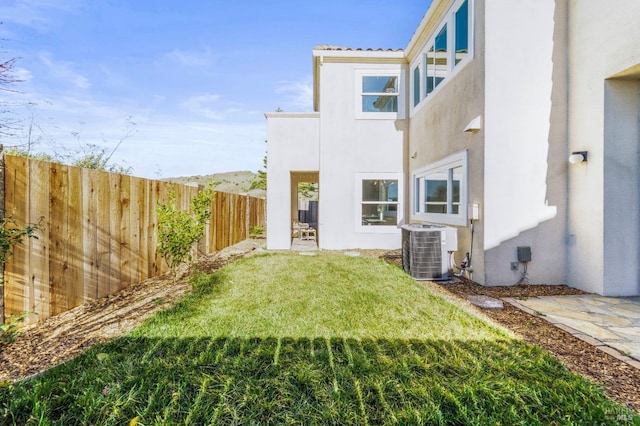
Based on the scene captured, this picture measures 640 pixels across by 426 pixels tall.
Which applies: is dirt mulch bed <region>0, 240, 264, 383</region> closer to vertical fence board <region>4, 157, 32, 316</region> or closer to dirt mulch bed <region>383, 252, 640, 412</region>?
vertical fence board <region>4, 157, 32, 316</region>

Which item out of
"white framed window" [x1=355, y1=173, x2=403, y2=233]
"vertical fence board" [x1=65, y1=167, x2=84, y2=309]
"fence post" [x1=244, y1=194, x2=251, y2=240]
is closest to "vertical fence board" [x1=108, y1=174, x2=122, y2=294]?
"vertical fence board" [x1=65, y1=167, x2=84, y2=309]

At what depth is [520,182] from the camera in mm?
5797

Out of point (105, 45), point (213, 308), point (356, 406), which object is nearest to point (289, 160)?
point (105, 45)

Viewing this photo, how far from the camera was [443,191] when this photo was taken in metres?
7.99

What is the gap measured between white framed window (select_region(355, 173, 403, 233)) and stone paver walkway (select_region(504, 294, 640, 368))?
5478mm

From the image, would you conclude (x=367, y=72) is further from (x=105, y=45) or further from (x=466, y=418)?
(x=466, y=418)

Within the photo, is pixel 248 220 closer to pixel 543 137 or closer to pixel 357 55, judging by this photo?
pixel 357 55

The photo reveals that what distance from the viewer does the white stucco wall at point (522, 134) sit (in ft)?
19.0

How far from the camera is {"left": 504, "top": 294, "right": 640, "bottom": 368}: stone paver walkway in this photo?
3410 mm

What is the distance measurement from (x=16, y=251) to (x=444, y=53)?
8903mm

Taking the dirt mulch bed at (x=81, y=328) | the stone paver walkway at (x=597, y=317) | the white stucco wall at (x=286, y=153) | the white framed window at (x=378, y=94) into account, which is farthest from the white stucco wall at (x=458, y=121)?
the dirt mulch bed at (x=81, y=328)

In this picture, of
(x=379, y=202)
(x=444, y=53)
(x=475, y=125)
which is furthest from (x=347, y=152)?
(x=475, y=125)

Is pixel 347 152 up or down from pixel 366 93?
down

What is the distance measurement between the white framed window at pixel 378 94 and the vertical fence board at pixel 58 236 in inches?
323
